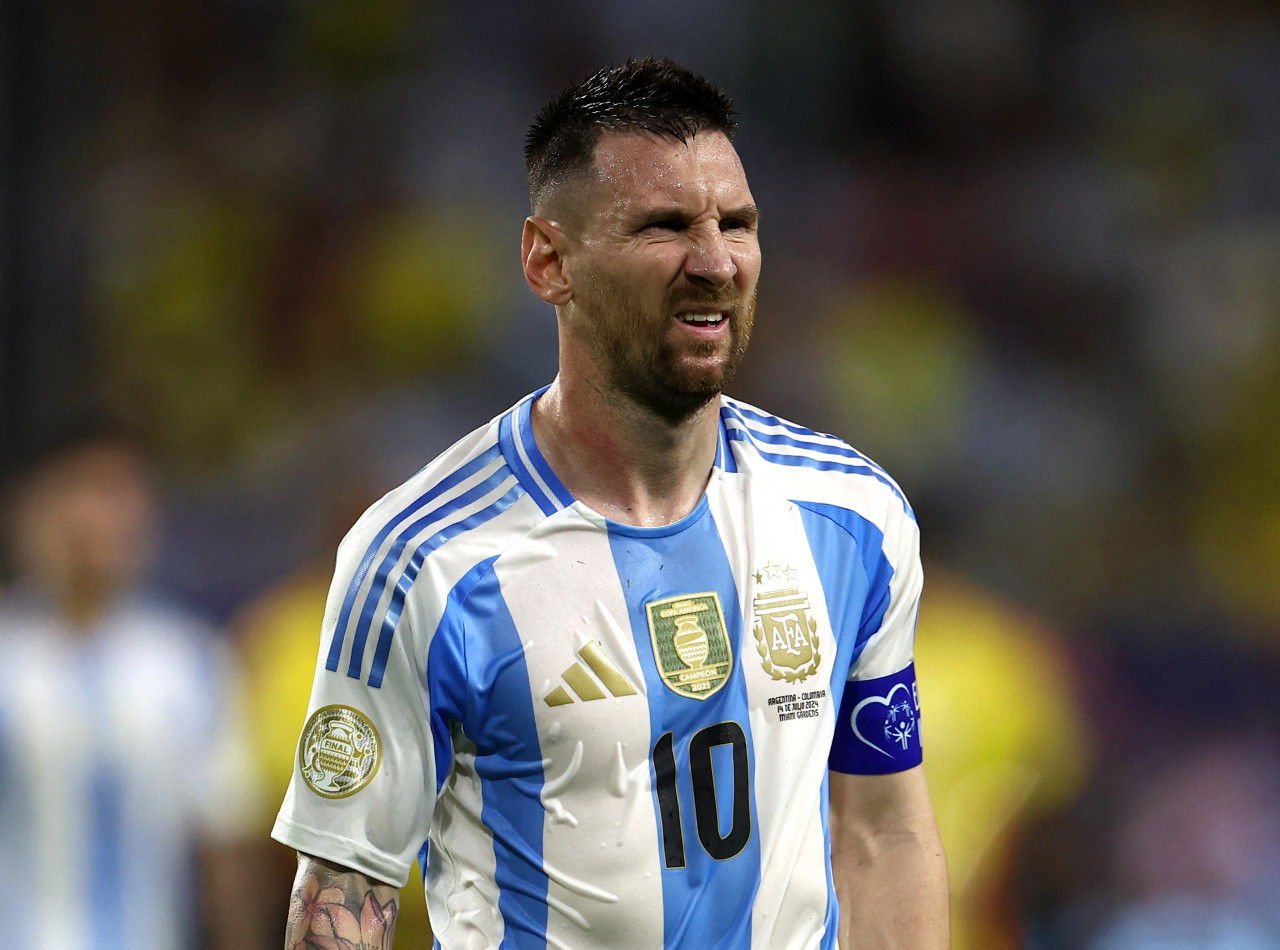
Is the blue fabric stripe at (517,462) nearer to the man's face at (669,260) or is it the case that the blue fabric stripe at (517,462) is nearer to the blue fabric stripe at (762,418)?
the man's face at (669,260)

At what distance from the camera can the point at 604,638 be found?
1797 millimetres

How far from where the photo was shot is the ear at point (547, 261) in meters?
1.87

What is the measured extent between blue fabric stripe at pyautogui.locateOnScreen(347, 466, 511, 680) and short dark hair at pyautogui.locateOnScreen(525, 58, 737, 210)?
44 centimetres

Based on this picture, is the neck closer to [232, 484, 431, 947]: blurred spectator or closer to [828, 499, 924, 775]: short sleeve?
[828, 499, 924, 775]: short sleeve

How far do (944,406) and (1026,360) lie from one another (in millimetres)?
358

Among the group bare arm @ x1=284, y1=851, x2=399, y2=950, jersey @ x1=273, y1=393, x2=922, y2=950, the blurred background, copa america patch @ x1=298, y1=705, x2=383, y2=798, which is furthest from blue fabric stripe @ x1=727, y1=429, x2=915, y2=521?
the blurred background

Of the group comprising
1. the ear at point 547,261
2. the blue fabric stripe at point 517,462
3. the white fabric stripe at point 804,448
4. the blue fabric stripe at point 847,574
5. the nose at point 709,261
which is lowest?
the blue fabric stripe at point 847,574

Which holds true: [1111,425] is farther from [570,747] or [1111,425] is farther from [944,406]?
[570,747]

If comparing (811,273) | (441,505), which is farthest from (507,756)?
(811,273)

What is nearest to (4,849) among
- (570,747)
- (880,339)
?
(570,747)

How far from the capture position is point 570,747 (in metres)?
1.75

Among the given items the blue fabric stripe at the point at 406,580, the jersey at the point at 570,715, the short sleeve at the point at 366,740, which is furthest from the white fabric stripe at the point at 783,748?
the short sleeve at the point at 366,740

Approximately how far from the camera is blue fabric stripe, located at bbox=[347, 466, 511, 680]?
5.63ft

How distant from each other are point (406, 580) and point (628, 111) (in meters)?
0.68
